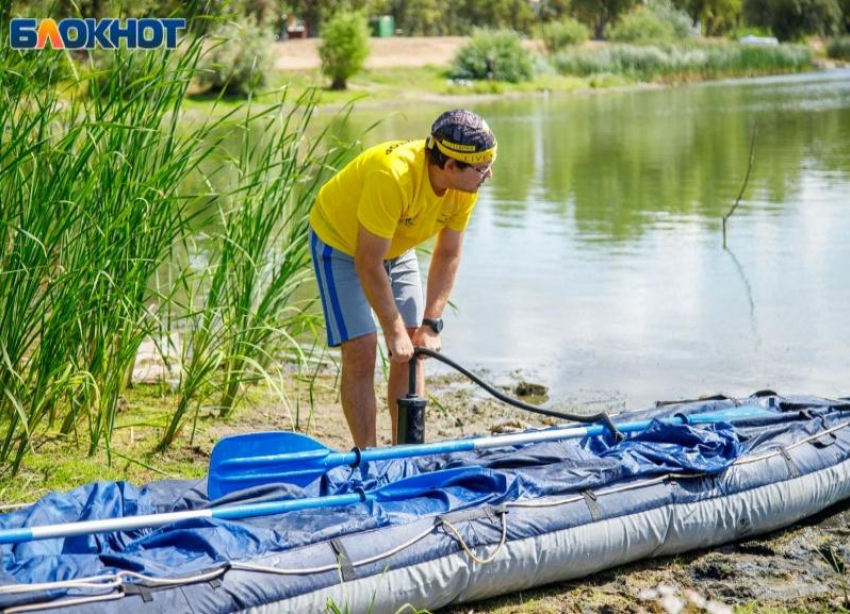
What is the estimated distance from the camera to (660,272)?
1048 cm

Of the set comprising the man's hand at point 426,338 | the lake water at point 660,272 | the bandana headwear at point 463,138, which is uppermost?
the bandana headwear at point 463,138

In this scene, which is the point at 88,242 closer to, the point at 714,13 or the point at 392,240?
Result: the point at 392,240

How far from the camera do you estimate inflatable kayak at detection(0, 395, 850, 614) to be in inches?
139

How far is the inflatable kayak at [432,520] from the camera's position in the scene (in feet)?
11.6

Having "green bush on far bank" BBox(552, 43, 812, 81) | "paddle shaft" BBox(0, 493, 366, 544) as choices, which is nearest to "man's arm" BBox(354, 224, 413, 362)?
"paddle shaft" BBox(0, 493, 366, 544)

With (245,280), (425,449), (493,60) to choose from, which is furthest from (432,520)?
(493,60)

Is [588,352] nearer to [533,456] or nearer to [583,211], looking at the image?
[533,456]

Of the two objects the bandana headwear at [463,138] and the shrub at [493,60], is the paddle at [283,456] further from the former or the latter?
the shrub at [493,60]

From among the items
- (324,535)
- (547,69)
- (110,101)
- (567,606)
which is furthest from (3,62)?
(547,69)

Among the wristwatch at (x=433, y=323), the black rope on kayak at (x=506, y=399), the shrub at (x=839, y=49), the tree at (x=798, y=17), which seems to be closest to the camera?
the black rope on kayak at (x=506, y=399)

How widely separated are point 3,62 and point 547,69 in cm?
4682

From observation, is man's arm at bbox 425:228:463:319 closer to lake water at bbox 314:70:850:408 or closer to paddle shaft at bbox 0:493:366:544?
lake water at bbox 314:70:850:408

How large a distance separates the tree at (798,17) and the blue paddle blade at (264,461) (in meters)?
66.0

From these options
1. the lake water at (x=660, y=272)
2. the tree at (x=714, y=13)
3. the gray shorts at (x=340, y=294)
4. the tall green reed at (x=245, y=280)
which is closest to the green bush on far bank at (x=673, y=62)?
the tree at (x=714, y=13)
